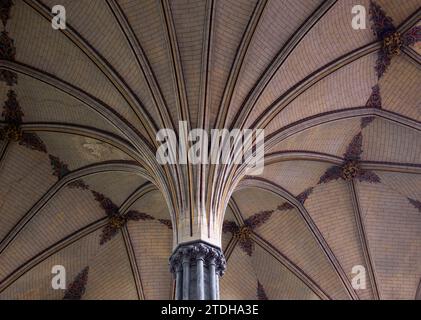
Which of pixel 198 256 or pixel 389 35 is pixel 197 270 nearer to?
pixel 198 256

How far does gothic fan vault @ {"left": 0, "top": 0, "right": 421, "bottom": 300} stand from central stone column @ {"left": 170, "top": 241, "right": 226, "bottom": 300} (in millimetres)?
51

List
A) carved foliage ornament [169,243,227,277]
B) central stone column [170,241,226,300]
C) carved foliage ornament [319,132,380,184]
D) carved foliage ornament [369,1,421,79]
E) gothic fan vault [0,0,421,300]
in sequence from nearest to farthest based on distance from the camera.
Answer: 1. central stone column [170,241,226,300]
2. carved foliage ornament [169,243,227,277]
3. gothic fan vault [0,0,421,300]
4. carved foliage ornament [369,1,421,79]
5. carved foliage ornament [319,132,380,184]

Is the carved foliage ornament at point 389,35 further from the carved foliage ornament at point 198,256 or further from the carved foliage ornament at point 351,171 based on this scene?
the carved foliage ornament at point 198,256

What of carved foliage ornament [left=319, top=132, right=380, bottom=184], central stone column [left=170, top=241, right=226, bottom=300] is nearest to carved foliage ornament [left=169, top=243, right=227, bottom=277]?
central stone column [left=170, top=241, right=226, bottom=300]

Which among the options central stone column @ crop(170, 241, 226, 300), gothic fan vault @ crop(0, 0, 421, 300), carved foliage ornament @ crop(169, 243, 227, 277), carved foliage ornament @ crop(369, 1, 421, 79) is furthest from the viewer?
carved foliage ornament @ crop(369, 1, 421, 79)

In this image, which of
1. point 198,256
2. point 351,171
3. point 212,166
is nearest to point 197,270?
point 198,256

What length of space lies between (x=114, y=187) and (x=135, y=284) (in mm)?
3870

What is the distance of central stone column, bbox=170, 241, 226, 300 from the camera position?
1388cm

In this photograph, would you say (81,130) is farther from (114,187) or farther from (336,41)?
(336,41)

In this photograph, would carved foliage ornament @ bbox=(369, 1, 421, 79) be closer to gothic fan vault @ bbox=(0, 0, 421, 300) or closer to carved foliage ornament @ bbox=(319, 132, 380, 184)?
gothic fan vault @ bbox=(0, 0, 421, 300)

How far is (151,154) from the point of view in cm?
1736

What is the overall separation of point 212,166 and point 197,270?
336 centimetres

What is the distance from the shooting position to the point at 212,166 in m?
16.7

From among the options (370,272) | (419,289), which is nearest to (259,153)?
(370,272)
